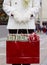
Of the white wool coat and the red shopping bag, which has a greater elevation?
the white wool coat

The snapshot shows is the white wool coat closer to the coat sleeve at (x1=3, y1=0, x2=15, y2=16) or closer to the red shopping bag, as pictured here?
the coat sleeve at (x1=3, y1=0, x2=15, y2=16)

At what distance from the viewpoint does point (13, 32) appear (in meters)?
6.20

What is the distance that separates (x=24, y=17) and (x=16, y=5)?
0.89 ft

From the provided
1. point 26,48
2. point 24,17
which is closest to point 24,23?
point 24,17

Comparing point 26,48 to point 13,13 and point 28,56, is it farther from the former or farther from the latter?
point 13,13

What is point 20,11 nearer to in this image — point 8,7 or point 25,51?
point 8,7

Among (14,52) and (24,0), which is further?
(24,0)

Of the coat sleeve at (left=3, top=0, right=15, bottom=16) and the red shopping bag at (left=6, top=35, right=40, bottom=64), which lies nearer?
the red shopping bag at (left=6, top=35, right=40, bottom=64)

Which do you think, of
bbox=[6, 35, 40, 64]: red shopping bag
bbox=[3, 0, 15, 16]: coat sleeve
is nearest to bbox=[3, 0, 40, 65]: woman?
bbox=[3, 0, 15, 16]: coat sleeve

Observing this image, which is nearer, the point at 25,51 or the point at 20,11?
the point at 25,51

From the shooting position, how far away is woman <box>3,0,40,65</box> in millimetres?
6105

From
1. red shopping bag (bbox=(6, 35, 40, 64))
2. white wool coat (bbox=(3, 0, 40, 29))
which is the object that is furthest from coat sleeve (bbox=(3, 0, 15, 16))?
red shopping bag (bbox=(6, 35, 40, 64))

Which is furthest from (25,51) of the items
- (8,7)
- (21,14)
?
(8,7)

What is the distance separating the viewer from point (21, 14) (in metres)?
6.11
